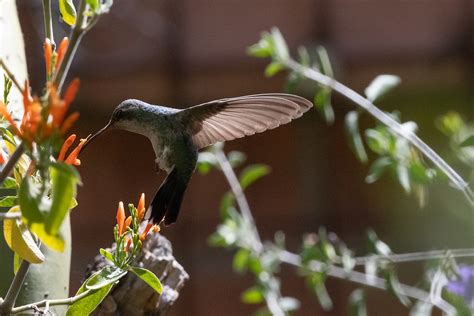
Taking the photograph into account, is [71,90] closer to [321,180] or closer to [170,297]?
[170,297]

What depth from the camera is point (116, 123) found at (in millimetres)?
807

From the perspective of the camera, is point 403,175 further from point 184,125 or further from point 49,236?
point 49,236

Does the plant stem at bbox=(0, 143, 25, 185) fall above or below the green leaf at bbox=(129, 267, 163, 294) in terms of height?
above

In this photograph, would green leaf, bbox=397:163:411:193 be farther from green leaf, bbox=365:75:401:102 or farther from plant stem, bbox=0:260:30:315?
plant stem, bbox=0:260:30:315

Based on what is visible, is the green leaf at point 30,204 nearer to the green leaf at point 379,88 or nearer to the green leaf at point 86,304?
the green leaf at point 86,304

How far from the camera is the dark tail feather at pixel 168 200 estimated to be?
2.71 feet

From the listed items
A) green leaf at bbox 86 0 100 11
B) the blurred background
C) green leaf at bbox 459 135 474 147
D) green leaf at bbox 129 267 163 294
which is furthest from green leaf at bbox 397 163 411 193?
the blurred background

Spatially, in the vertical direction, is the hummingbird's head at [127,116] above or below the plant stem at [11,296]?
above

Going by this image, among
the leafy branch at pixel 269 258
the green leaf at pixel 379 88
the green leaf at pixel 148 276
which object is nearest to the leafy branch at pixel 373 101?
the green leaf at pixel 379 88

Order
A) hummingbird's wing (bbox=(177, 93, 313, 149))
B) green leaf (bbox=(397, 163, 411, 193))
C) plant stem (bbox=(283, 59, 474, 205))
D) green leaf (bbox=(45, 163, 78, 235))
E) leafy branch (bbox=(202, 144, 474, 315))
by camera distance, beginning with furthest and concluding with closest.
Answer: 1. leafy branch (bbox=(202, 144, 474, 315))
2. green leaf (bbox=(397, 163, 411, 193))
3. plant stem (bbox=(283, 59, 474, 205))
4. hummingbird's wing (bbox=(177, 93, 313, 149))
5. green leaf (bbox=(45, 163, 78, 235))

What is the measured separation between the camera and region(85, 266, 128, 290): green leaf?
1.80 feet

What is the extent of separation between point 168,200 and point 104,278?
0.96 ft

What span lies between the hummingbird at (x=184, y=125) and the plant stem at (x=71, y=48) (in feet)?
1.01

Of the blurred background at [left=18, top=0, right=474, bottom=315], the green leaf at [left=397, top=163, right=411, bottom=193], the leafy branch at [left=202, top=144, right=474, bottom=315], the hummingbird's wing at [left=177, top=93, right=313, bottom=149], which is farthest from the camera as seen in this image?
the blurred background at [left=18, top=0, right=474, bottom=315]
